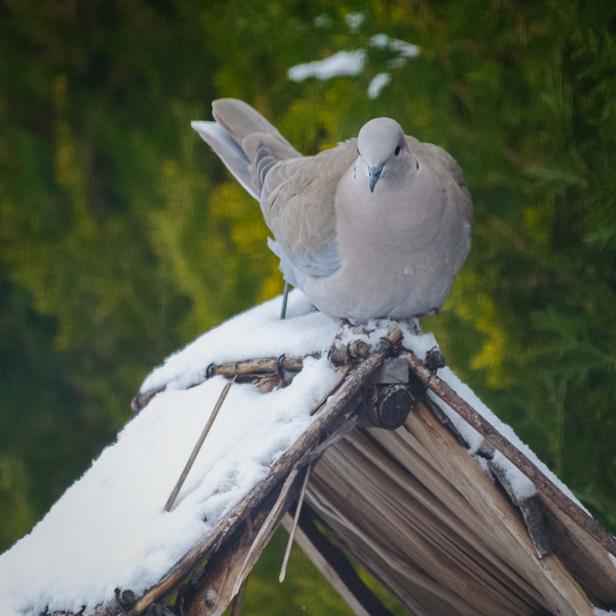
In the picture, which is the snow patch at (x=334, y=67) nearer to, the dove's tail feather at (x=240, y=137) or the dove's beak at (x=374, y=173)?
the dove's tail feather at (x=240, y=137)

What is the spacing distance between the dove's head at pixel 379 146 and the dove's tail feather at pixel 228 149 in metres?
0.80

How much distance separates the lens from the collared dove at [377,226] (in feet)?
7.06

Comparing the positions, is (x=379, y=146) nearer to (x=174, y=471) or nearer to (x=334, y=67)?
(x=174, y=471)

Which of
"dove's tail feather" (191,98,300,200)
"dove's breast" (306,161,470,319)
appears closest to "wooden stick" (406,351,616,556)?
"dove's breast" (306,161,470,319)

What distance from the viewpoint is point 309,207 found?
2.34m

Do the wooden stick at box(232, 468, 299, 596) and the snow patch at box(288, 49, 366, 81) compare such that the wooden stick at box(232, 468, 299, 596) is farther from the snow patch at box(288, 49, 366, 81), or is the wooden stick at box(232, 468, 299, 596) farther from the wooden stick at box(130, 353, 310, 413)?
the snow patch at box(288, 49, 366, 81)

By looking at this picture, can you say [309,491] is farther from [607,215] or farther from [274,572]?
[274,572]

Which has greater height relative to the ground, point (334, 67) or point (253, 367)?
point (334, 67)

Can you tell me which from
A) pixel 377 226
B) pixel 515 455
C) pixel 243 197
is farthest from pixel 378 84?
pixel 515 455

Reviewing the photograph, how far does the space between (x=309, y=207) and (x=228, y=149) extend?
2.14 feet

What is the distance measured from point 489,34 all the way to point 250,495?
6.39 feet

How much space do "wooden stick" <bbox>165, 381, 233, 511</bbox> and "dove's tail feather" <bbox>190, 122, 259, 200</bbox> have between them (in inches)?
29.6

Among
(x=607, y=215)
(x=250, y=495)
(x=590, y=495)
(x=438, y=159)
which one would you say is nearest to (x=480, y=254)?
(x=607, y=215)

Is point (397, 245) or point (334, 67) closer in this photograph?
point (397, 245)
